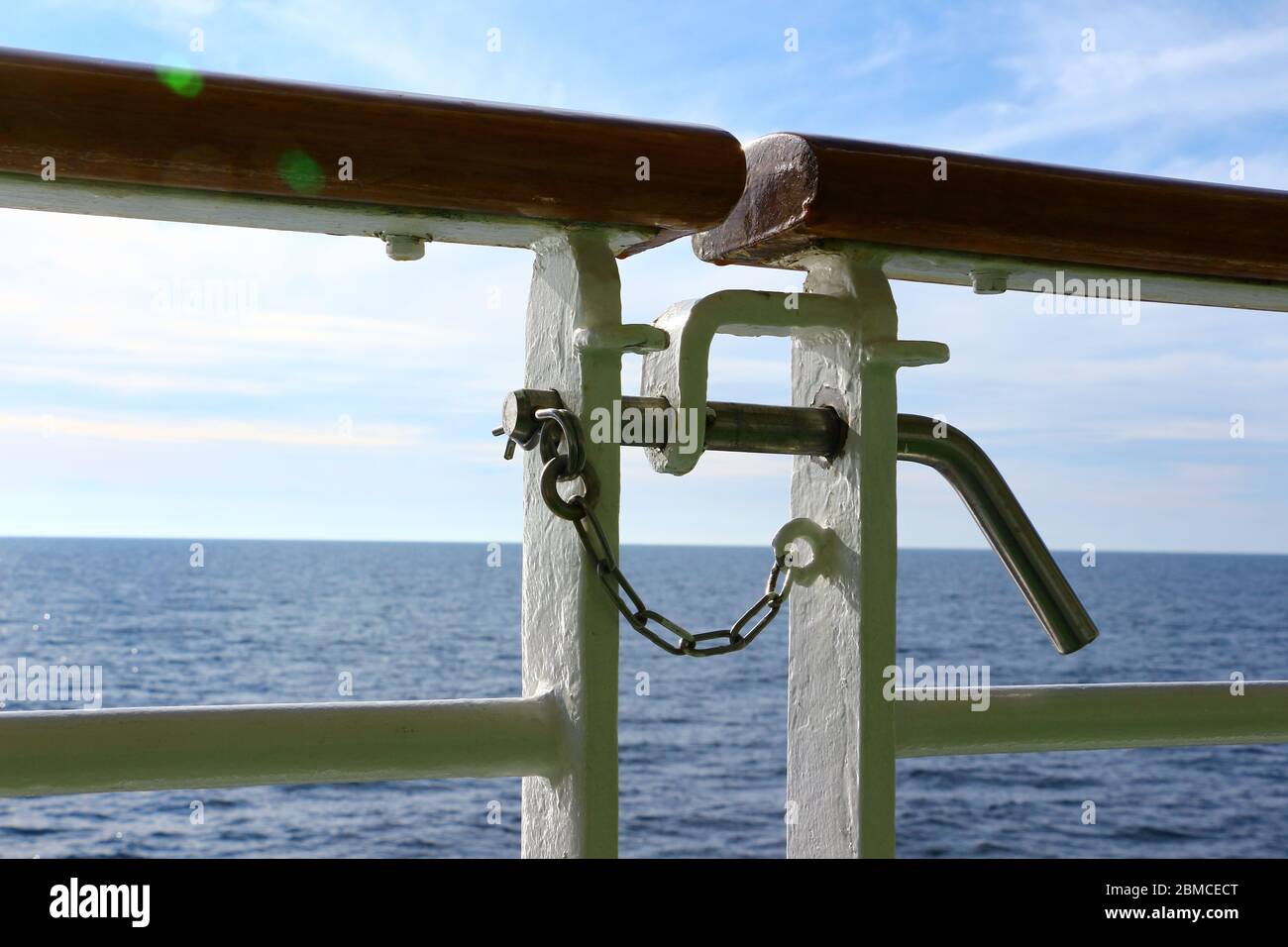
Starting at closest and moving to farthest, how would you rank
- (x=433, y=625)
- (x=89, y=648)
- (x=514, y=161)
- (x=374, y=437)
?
(x=514, y=161)
(x=89, y=648)
(x=433, y=625)
(x=374, y=437)

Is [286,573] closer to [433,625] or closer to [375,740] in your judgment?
[433,625]

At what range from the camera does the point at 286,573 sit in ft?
247

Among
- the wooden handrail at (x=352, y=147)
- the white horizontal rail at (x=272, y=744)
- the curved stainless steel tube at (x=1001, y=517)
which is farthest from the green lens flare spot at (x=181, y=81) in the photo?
the curved stainless steel tube at (x=1001, y=517)

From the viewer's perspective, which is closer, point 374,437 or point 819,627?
point 819,627

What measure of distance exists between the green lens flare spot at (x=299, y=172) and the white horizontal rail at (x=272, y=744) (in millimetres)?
297

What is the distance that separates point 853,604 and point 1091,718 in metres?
0.22

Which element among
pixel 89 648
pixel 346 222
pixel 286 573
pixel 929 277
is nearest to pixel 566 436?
pixel 346 222

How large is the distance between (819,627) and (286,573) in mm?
77600

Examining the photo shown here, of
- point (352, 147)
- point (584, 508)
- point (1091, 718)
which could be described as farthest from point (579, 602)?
point (1091, 718)

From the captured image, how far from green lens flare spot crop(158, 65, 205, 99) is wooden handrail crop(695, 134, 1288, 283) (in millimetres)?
369

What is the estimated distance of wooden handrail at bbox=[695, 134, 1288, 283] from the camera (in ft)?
2.73

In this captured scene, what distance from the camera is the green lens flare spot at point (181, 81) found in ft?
2.17

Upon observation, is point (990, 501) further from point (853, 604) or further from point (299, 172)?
point (299, 172)
